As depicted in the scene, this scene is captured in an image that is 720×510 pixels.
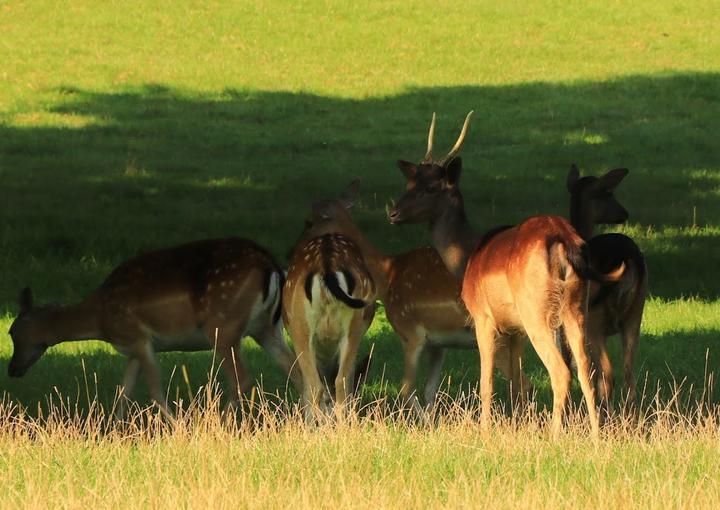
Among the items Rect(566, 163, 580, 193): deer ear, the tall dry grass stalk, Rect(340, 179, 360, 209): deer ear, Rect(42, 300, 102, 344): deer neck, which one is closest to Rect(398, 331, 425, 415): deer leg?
Rect(340, 179, 360, 209): deer ear

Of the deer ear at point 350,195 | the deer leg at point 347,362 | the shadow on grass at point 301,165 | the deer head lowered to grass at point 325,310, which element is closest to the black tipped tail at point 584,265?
the deer head lowered to grass at point 325,310

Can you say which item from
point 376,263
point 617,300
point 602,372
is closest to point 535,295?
point 602,372

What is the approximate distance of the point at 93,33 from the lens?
35.2m

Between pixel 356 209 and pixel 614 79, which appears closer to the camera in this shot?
pixel 356 209

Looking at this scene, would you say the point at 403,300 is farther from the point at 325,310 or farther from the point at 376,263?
the point at 325,310

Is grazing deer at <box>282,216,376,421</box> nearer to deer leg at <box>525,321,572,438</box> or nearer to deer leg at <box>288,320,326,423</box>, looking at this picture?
deer leg at <box>288,320,326,423</box>

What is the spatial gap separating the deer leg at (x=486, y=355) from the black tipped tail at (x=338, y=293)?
846 millimetres

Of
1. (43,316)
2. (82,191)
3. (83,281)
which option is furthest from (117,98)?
(43,316)

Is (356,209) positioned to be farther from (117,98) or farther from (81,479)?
(81,479)

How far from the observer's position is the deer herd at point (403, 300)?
10297 mm

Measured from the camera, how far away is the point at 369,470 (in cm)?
834

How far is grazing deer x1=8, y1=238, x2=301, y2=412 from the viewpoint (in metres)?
11.9

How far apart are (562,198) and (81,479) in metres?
15.7

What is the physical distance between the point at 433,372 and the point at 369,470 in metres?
4.32
